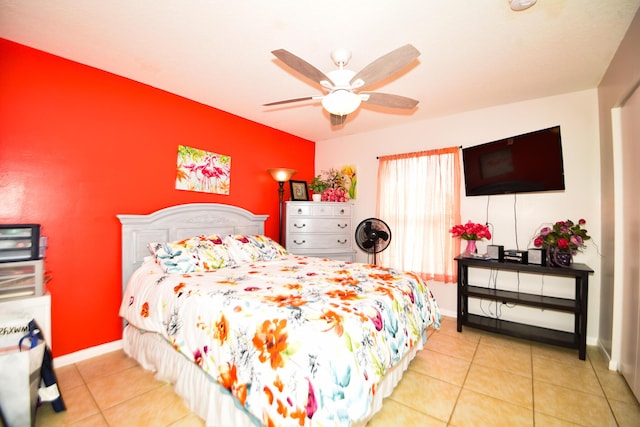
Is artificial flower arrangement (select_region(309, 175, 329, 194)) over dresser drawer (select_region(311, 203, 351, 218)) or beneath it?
over

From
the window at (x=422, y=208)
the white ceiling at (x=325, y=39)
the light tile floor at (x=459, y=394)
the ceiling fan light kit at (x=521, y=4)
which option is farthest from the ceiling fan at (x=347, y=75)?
the light tile floor at (x=459, y=394)

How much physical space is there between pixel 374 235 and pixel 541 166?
181 cm

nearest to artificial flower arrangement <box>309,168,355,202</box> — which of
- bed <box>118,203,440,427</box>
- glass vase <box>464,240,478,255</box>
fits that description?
bed <box>118,203,440,427</box>

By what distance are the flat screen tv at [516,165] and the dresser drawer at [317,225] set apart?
1679 mm

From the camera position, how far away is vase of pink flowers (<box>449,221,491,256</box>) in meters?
2.95

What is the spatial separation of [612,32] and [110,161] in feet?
13.2

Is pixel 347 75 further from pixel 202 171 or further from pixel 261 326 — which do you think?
pixel 202 171

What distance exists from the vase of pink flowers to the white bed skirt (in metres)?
1.36

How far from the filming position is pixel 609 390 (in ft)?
6.33

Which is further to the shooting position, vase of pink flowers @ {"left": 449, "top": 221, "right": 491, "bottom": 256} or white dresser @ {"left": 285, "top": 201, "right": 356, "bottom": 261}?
white dresser @ {"left": 285, "top": 201, "right": 356, "bottom": 261}

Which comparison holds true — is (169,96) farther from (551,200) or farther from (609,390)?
(609,390)

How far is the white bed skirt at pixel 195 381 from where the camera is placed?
1.45 metres

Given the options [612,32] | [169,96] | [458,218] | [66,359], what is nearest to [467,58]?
[612,32]

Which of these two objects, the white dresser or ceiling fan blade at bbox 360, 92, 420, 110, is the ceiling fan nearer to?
ceiling fan blade at bbox 360, 92, 420, 110
